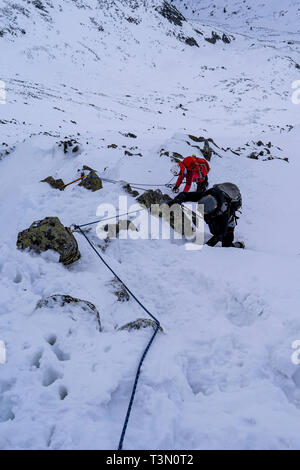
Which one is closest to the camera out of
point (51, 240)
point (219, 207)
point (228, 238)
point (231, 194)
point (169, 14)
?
point (51, 240)

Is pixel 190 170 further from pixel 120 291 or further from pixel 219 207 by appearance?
pixel 120 291

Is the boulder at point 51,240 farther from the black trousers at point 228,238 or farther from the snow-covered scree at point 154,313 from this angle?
the black trousers at point 228,238

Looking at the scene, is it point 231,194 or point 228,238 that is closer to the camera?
point 231,194

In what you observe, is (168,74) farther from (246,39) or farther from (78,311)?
(78,311)

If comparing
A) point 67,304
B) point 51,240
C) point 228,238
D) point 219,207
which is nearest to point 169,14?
Answer: point 228,238

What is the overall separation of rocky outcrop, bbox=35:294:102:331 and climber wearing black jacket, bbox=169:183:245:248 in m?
3.10

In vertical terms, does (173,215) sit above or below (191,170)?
below

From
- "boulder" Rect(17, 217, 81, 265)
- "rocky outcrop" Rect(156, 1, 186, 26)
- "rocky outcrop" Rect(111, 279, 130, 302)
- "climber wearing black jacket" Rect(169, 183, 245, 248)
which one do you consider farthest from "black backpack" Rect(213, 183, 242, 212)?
"rocky outcrop" Rect(156, 1, 186, 26)

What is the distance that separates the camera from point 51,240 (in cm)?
477

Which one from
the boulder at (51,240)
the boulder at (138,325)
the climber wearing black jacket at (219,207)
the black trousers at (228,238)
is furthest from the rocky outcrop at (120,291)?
the black trousers at (228,238)

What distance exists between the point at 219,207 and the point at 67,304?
355 centimetres

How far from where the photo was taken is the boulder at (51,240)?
475 centimetres

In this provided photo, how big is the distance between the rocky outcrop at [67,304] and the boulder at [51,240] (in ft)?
4.26

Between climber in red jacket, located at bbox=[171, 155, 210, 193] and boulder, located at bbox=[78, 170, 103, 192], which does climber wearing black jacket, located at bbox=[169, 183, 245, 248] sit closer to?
climber in red jacket, located at bbox=[171, 155, 210, 193]
